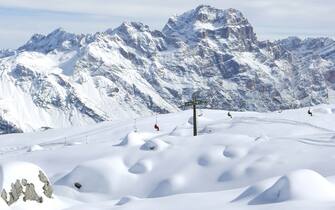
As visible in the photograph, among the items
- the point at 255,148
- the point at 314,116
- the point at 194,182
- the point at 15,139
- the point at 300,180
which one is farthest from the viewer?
the point at 15,139

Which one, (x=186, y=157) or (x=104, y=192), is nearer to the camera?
(x=104, y=192)

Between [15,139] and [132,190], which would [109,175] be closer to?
[132,190]

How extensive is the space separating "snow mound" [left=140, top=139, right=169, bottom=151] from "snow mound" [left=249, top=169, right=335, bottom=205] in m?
24.3

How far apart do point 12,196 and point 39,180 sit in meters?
2.18

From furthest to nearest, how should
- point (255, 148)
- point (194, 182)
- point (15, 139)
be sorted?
point (15, 139)
point (255, 148)
point (194, 182)

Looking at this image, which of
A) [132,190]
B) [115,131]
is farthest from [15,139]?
[132,190]

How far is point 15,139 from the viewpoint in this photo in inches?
3073

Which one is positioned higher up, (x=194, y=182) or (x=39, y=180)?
(x=39, y=180)

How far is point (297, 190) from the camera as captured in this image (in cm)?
2055

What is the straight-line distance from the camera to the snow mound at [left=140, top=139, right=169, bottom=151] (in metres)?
45.5

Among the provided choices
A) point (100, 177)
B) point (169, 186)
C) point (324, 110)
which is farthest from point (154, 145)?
point (324, 110)

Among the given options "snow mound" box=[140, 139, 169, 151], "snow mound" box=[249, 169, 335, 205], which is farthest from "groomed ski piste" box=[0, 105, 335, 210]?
"snow mound" box=[249, 169, 335, 205]

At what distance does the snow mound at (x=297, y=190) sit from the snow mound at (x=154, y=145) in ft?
79.8

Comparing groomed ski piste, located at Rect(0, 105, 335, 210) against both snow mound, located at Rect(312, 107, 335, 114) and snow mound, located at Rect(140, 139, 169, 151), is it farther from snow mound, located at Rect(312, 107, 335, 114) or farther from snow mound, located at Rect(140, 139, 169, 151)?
snow mound, located at Rect(312, 107, 335, 114)
